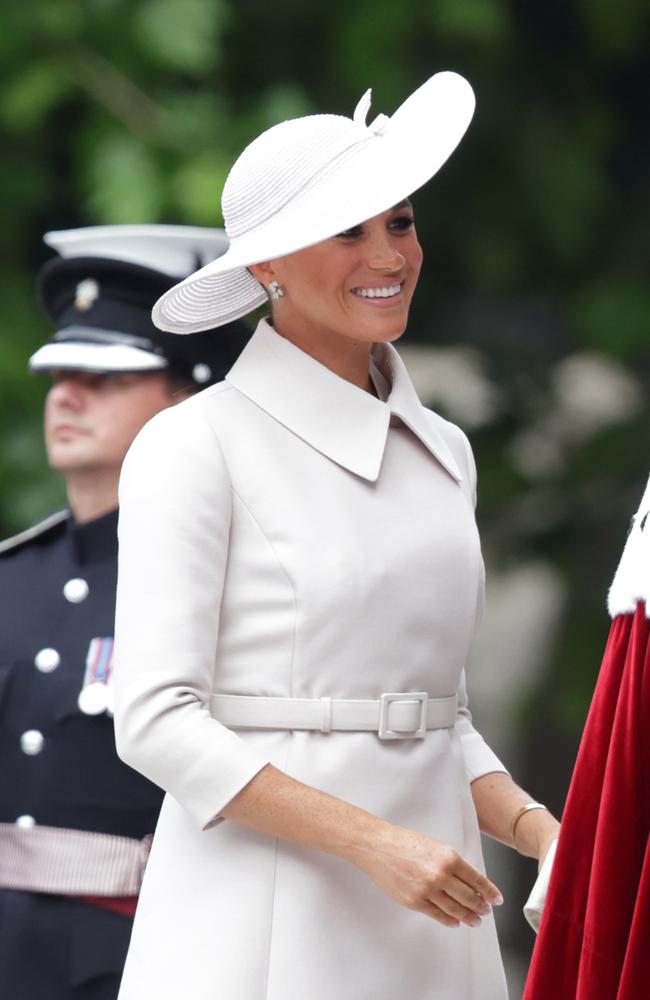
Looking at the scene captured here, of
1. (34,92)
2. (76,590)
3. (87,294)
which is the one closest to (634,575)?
(76,590)

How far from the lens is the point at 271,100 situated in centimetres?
330

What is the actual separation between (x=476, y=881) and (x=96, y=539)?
0.97 metres

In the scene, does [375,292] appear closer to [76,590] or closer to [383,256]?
[383,256]

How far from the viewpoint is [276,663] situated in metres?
1.82

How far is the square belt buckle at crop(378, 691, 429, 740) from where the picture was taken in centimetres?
185

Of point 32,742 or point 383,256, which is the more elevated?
point 383,256

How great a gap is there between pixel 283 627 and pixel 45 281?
44.4 inches

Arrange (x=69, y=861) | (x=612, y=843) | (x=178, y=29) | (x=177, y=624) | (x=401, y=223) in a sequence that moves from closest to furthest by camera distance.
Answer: (x=612, y=843) < (x=177, y=624) < (x=401, y=223) < (x=69, y=861) < (x=178, y=29)

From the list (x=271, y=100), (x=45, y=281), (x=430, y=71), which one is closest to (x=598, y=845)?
(x=45, y=281)

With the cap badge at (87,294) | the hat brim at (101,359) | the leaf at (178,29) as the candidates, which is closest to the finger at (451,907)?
the hat brim at (101,359)

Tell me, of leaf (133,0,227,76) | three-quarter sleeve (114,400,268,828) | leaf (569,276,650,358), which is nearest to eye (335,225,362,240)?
three-quarter sleeve (114,400,268,828)

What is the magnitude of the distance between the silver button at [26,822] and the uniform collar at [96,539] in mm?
332

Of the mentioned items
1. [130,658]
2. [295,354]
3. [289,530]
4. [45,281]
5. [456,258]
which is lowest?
[130,658]

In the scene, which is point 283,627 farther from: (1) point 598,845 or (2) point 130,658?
(1) point 598,845
